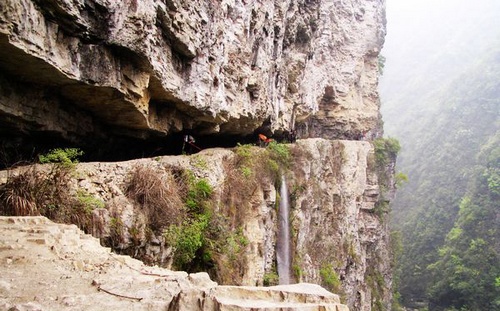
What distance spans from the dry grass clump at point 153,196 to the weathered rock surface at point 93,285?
195 cm

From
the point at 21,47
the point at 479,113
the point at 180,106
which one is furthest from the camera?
the point at 479,113

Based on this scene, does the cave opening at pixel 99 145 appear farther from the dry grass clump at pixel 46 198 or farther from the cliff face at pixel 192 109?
the dry grass clump at pixel 46 198

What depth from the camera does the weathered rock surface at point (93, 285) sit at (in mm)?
3615

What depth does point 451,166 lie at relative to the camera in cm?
5059

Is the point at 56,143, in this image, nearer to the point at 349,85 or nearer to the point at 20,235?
the point at 20,235

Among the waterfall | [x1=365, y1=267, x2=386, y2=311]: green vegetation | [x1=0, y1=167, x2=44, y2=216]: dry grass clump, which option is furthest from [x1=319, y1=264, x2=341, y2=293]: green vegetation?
[x1=0, y1=167, x2=44, y2=216]: dry grass clump

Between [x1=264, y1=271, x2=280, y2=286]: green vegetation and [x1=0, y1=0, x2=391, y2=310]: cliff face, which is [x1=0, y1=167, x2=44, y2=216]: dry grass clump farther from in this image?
[x1=264, y1=271, x2=280, y2=286]: green vegetation

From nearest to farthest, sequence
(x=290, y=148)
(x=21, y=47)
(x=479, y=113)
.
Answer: (x=21, y=47)
(x=290, y=148)
(x=479, y=113)

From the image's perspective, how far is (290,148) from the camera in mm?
17766

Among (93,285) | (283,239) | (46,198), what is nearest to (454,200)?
(283,239)

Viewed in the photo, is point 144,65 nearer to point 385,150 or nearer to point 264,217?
point 264,217

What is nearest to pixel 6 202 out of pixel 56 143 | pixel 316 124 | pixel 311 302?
pixel 56 143

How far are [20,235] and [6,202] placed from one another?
3.83 feet

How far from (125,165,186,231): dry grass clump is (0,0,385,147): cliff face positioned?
67.7 inches
